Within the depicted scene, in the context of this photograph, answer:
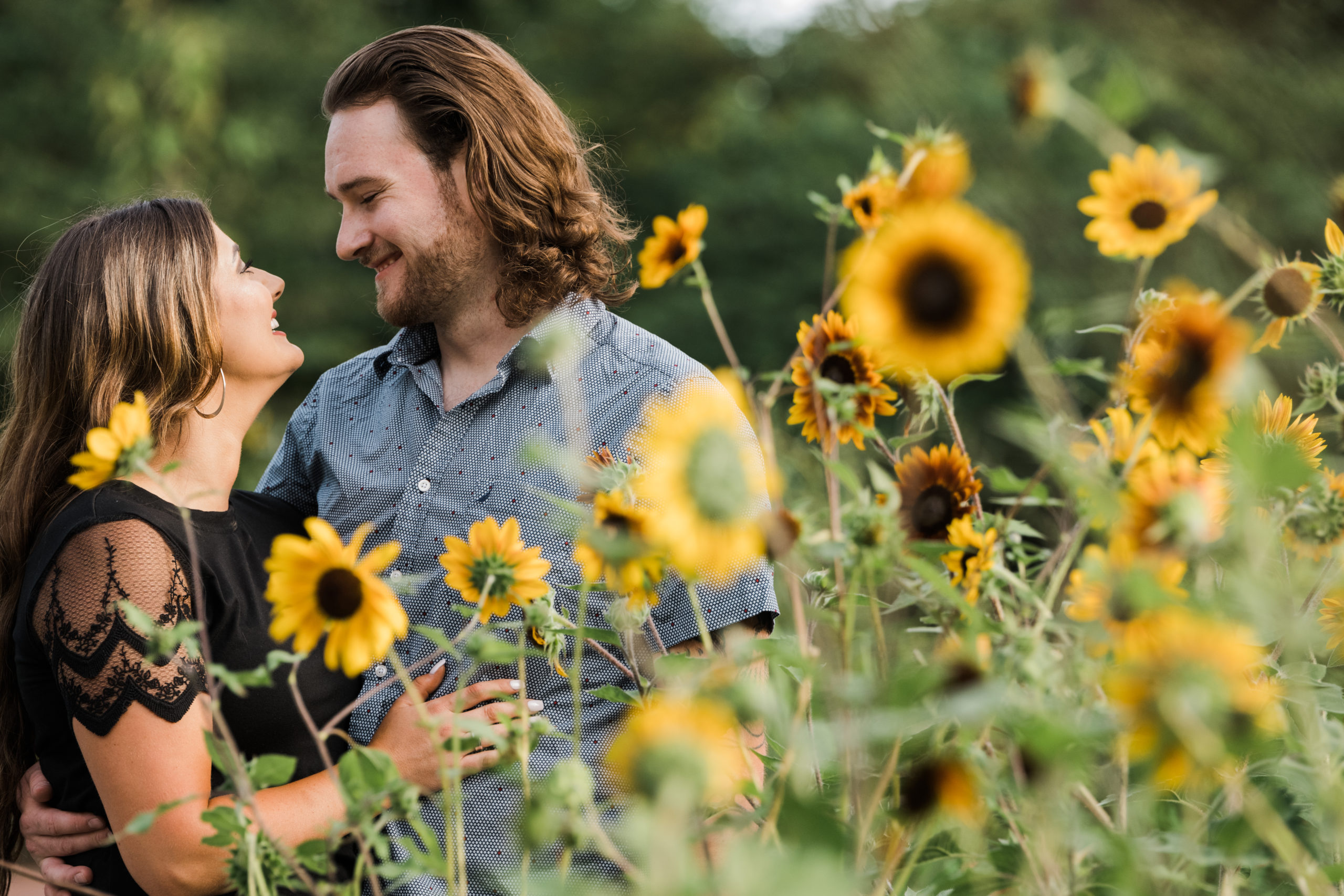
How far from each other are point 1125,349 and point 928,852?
402 millimetres

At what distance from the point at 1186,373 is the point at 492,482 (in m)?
1.09

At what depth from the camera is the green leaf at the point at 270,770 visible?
0.63 m

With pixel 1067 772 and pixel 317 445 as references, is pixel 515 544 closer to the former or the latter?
pixel 1067 772

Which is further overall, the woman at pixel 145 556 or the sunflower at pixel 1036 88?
the woman at pixel 145 556

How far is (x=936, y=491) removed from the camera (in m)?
0.77

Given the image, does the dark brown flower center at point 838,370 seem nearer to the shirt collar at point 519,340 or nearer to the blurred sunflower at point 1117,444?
the blurred sunflower at point 1117,444

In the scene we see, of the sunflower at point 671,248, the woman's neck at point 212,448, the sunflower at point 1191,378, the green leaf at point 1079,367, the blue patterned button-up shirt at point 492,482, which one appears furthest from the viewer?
the woman's neck at point 212,448

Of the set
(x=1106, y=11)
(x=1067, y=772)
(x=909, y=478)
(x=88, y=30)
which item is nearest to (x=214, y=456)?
(x=909, y=478)

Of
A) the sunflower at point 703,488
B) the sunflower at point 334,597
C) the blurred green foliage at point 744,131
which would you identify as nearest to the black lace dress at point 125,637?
the sunflower at point 334,597

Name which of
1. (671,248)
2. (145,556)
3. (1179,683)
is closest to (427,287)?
(145,556)

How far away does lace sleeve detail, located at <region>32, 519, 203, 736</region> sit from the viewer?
1187 millimetres

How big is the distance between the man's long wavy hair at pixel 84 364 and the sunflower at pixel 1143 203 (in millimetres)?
1197

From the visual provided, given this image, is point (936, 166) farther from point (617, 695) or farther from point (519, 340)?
point (519, 340)

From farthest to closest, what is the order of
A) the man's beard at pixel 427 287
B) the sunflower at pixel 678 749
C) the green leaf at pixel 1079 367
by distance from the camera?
1. the man's beard at pixel 427 287
2. the green leaf at pixel 1079 367
3. the sunflower at pixel 678 749
